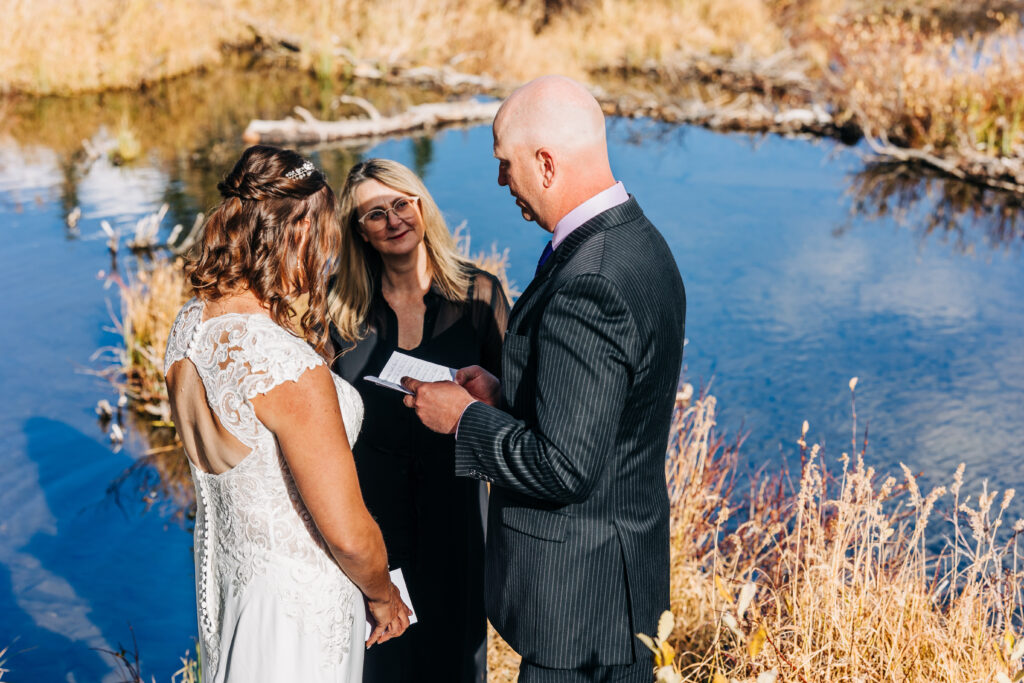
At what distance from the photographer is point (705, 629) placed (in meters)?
3.39

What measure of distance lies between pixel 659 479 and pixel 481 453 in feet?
1.45

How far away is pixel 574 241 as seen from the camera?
69.1 inches

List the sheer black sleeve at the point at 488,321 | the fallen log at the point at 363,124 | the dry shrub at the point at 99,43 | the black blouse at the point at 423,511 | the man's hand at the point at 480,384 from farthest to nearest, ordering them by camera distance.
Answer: the dry shrub at the point at 99,43
the fallen log at the point at 363,124
the sheer black sleeve at the point at 488,321
the black blouse at the point at 423,511
the man's hand at the point at 480,384

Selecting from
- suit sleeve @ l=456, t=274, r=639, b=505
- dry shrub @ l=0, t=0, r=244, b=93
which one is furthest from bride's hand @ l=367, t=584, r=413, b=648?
dry shrub @ l=0, t=0, r=244, b=93

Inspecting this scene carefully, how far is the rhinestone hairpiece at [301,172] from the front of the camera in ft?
5.98

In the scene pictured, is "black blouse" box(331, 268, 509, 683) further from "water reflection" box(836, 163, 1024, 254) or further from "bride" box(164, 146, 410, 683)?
"water reflection" box(836, 163, 1024, 254)

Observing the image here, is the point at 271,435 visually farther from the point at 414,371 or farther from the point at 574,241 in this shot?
the point at 574,241

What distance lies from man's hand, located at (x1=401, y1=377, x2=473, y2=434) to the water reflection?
8.62 m

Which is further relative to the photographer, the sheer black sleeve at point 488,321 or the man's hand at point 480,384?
the sheer black sleeve at point 488,321

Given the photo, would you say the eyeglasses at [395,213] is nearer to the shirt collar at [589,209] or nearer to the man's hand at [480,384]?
the man's hand at [480,384]

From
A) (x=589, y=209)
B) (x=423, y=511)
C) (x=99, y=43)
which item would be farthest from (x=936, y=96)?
(x=99, y=43)

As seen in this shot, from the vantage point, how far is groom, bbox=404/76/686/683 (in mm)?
1605

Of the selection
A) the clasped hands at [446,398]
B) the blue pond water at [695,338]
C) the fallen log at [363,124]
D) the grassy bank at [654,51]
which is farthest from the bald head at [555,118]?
the grassy bank at [654,51]

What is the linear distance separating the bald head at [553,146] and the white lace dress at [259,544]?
0.57m
